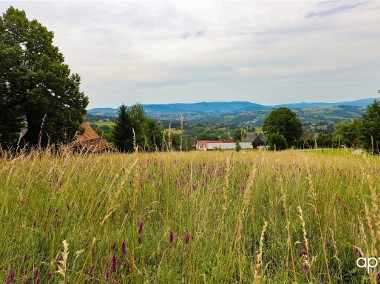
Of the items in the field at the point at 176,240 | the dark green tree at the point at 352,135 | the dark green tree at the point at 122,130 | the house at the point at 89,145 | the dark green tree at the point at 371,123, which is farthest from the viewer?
the dark green tree at the point at 371,123

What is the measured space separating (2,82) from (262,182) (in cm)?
2225

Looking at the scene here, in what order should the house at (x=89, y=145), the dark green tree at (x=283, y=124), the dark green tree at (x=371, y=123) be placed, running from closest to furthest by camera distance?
the house at (x=89, y=145) → the dark green tree at (x=371, y=123) → the dark green tree at (x=283, y=124)

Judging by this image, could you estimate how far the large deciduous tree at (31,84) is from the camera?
68.6 ft

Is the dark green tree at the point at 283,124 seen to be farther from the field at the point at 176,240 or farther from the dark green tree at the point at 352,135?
the field at the point at 176,240

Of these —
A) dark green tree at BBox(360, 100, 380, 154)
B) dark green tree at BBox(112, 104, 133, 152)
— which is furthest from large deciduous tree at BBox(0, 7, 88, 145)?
dark green tree at BBox(360, 100, 380, 154)

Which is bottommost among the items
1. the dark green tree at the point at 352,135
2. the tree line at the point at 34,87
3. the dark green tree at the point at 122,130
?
the dark green tree at the point at 352,135

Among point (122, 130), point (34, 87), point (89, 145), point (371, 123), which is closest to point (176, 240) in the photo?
point (89, 145)

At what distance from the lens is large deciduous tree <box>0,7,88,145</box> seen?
20906mm

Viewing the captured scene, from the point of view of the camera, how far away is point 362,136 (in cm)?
4638

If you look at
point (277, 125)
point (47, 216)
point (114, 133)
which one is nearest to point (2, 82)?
point (114, 133)

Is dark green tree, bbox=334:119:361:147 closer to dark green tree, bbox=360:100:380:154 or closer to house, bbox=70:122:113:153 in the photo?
dark green tree, bbox=360:100:380:154

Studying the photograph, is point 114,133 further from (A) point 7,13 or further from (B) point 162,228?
(B) point 162,228

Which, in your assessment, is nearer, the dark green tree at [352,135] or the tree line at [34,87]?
the tree line at [34,87]

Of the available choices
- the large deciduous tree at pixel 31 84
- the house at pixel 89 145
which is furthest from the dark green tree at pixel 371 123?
the large deciduous tree at pixel 31 84
